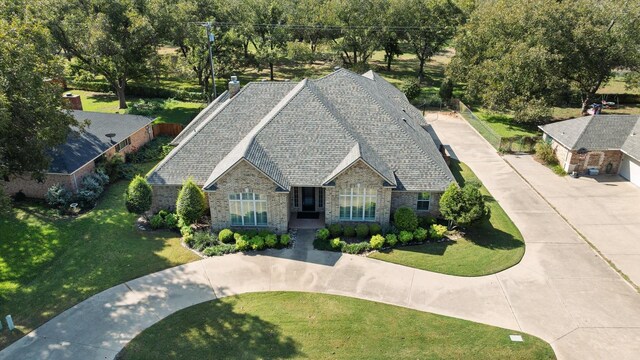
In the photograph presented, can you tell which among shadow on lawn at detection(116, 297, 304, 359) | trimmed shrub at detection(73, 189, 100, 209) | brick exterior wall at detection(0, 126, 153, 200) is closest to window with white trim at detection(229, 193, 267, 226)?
shadow on lawn at detection(116, 297, 304, 359)

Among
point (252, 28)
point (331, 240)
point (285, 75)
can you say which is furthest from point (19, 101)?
point (285, 75)

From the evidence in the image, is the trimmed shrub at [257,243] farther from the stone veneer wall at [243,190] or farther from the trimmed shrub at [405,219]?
the trimmed shrub at [405,219]

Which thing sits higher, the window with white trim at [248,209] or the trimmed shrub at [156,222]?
the window with white trim at [248,209]

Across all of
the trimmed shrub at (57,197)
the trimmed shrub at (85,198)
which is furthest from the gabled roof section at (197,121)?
the trimmed shrub at (57,197)

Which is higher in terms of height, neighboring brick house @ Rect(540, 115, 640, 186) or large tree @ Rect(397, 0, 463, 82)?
large tree @ Rect(397, 0, 463, 82)

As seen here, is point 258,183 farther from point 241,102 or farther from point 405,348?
point 405,348

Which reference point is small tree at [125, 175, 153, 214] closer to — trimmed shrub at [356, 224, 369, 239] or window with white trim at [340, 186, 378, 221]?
window with white trim at [340, 186, 378, 221]
